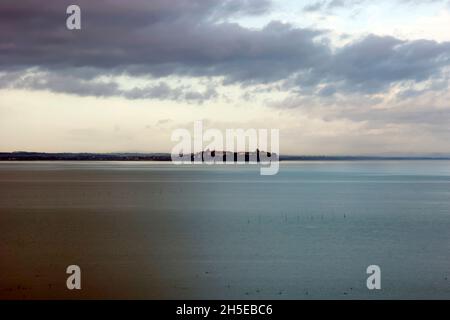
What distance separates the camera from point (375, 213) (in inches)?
1708

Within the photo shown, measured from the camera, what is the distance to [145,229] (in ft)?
111

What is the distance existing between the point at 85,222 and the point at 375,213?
2112 cm
